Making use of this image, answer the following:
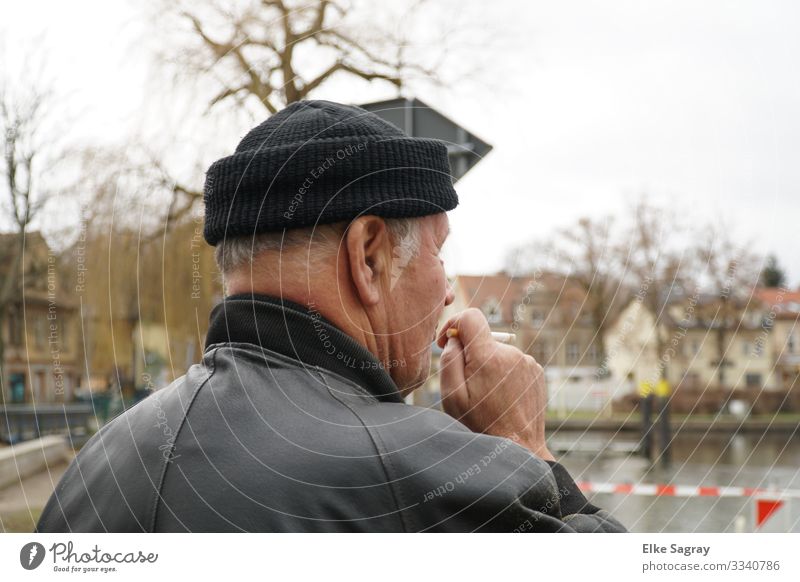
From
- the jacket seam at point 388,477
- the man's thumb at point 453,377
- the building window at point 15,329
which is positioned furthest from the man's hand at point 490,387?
the building window at point 15,329

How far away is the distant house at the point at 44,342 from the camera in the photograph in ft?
6.68

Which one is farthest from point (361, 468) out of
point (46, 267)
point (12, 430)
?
point (12, 430)

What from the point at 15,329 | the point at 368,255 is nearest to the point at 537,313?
the point at 368,255

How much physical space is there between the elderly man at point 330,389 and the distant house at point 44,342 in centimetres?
107

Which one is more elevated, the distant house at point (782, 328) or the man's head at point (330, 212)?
the man's head at point (330, 212)

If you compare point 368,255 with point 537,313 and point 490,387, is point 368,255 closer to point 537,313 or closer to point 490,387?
point 490,387

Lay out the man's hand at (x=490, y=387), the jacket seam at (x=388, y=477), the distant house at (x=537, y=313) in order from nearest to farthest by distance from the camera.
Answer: the jacket seam at (x=388, y=477), the man's hand at (x=490, y=387), the distant house at (x=537, y=313)

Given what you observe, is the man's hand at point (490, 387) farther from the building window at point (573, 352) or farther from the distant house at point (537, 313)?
the building window at point (573, 352)

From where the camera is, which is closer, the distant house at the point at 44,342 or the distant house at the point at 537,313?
the distant house at the point at 537,313

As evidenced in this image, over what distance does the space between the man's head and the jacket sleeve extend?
190mm

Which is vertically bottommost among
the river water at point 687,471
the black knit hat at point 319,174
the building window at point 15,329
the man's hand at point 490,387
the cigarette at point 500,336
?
the river water at point 687,471

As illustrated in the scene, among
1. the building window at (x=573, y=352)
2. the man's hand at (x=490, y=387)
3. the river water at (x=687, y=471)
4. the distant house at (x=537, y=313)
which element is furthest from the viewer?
the river water at (x=687, y=471)

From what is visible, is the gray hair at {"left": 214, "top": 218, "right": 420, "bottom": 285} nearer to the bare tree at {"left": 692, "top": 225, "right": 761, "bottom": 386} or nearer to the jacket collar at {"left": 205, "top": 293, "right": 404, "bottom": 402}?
the jacket collar at {"left": 205, "top": 293, "right": 404, "bottom": 402}
